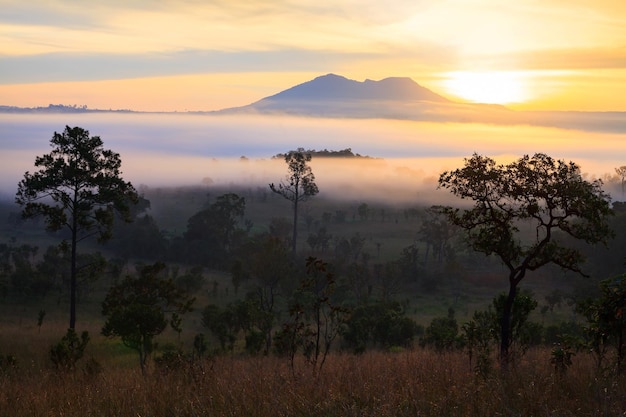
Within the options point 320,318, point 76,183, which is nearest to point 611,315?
point 76,183

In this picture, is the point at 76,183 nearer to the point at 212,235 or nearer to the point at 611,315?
the point at 611,315

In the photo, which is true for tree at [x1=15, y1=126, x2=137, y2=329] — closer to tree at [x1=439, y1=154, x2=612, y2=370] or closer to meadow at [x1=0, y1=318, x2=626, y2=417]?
tree at [x1=439, y1=154, x2=612, y2=370]

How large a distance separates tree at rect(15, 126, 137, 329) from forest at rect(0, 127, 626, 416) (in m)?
0.11

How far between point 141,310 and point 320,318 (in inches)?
946

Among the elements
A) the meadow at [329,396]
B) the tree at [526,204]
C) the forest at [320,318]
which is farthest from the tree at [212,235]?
the meadow at [329,396]

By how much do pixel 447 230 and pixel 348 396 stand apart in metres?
71.8

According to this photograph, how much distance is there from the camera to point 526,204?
44.6ft

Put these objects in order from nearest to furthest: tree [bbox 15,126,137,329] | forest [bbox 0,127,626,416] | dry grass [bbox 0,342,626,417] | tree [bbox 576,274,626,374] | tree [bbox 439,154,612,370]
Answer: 1. dry grass [bbox 0,342,626,417]
2. forest [bbox 0,127,626,416]
3. tree [bbox 576,274,626,374]
4. tree [bbox 439,154,612,370]
5. tree [bbox 15,126,137,329]

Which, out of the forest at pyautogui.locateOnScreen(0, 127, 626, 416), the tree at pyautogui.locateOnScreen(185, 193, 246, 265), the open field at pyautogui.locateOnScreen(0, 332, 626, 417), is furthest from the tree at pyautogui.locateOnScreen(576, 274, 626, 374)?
the tree at pyautogui.locateOnScreen(185, 193, 246, 265)

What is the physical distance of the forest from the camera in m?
7.62

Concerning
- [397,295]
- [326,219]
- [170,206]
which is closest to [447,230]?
[397,295]

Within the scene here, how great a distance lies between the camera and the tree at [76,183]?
30.6 m

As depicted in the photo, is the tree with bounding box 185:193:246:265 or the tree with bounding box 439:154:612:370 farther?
the tree with bounding box 185:193:246:265

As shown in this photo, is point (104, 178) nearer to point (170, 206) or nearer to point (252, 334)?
point (252, 334)
